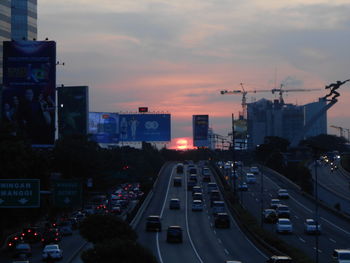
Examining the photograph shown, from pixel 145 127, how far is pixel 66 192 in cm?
6925

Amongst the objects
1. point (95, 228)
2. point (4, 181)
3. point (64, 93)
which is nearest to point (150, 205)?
point (64, 93)

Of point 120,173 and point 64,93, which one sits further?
point 64,93

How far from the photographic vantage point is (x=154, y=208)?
263 feet

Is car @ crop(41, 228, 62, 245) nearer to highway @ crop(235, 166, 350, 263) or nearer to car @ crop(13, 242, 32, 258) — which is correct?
car @ crop(13, 242, 32, 258)

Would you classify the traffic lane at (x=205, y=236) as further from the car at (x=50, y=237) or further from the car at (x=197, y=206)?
the car at (x=50, y=237)

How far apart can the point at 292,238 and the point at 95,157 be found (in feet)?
154

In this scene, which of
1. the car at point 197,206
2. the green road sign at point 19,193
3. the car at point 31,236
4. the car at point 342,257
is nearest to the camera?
the green road sign at point 19,193

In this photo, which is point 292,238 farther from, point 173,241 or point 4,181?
point 4,181

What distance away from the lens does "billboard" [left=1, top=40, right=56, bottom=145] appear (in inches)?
2751

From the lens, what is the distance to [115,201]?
91438 millimetres

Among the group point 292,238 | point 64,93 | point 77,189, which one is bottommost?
point 292,238

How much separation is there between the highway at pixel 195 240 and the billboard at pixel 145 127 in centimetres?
1825

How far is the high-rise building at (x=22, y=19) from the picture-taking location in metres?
103

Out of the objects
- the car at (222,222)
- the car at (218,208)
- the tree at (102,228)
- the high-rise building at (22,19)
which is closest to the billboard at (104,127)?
the high-rise building at (22,19)
